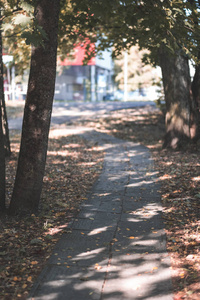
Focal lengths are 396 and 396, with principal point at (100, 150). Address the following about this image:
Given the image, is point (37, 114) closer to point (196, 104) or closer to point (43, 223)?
point (43, 223)

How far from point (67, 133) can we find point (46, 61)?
1110 cm

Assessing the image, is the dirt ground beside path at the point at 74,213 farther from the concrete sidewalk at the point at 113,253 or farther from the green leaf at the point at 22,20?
the green leaf at the point at 22,20

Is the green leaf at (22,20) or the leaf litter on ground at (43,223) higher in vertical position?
the green leaf at (22,20)

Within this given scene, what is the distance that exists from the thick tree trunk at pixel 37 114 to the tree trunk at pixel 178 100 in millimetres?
6482

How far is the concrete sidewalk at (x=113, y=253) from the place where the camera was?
3781mm

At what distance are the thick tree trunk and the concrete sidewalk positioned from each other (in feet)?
2.71

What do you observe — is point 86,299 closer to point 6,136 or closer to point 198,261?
point 198,261

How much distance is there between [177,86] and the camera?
1134 cm

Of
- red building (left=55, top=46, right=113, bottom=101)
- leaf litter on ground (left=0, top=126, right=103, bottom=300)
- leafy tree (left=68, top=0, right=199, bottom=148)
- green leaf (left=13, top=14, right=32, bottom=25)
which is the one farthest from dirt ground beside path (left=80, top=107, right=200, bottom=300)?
red building (left=55, top=46, right=113, bottom=101)

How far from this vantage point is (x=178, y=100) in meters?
11.4

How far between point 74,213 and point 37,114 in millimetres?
1731

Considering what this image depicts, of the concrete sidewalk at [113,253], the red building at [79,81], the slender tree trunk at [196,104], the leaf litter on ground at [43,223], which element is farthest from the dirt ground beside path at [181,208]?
the red building at [79,81]

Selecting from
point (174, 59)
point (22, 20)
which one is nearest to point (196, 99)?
point (174, 59)

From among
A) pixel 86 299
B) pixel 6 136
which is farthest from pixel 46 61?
pixel 6 136
